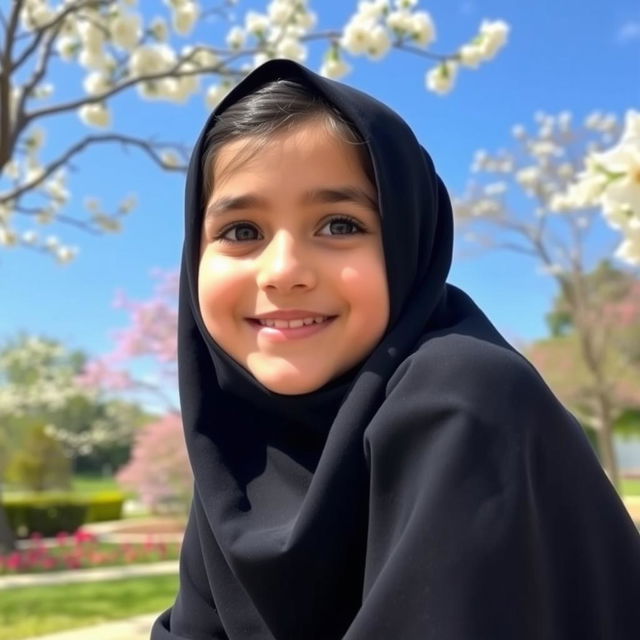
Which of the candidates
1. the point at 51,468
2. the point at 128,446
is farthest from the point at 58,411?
the point at 51,468

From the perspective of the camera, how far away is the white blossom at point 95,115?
636 cm

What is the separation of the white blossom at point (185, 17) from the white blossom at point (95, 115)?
2.99 ft

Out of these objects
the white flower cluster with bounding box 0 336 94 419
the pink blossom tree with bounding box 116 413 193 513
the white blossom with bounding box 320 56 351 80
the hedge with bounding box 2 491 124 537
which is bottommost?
the white flower cluster with bounding box 0 336 94 419

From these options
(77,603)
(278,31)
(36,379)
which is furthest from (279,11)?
(36,379)

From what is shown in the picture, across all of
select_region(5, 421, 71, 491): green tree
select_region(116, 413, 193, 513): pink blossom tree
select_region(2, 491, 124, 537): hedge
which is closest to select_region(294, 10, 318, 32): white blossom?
select_region(116, 413, 193, 513): pink blossom tree

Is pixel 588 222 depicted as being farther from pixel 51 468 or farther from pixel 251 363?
pixel 51 468

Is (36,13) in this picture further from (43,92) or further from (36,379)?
(36,379)

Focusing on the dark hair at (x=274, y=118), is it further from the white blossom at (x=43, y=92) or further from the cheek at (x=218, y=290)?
the white blossom at (x=43, y=92)

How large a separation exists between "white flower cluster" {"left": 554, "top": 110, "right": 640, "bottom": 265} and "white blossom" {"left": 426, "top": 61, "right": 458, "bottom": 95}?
147 inches

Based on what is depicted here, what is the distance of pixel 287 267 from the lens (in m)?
1.01

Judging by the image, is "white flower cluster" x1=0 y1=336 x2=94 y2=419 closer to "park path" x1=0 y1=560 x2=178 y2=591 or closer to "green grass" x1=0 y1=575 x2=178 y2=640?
"park path" x1=0 y1=560 x2=178 y2=591

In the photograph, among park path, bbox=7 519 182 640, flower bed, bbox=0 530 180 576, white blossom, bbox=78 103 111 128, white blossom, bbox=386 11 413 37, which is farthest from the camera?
flower bed, bbox=0 530 180 576

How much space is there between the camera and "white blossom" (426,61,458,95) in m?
5.47

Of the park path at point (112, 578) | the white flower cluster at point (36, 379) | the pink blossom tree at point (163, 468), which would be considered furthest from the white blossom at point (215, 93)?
the white flower cluster at point (36, 379)
